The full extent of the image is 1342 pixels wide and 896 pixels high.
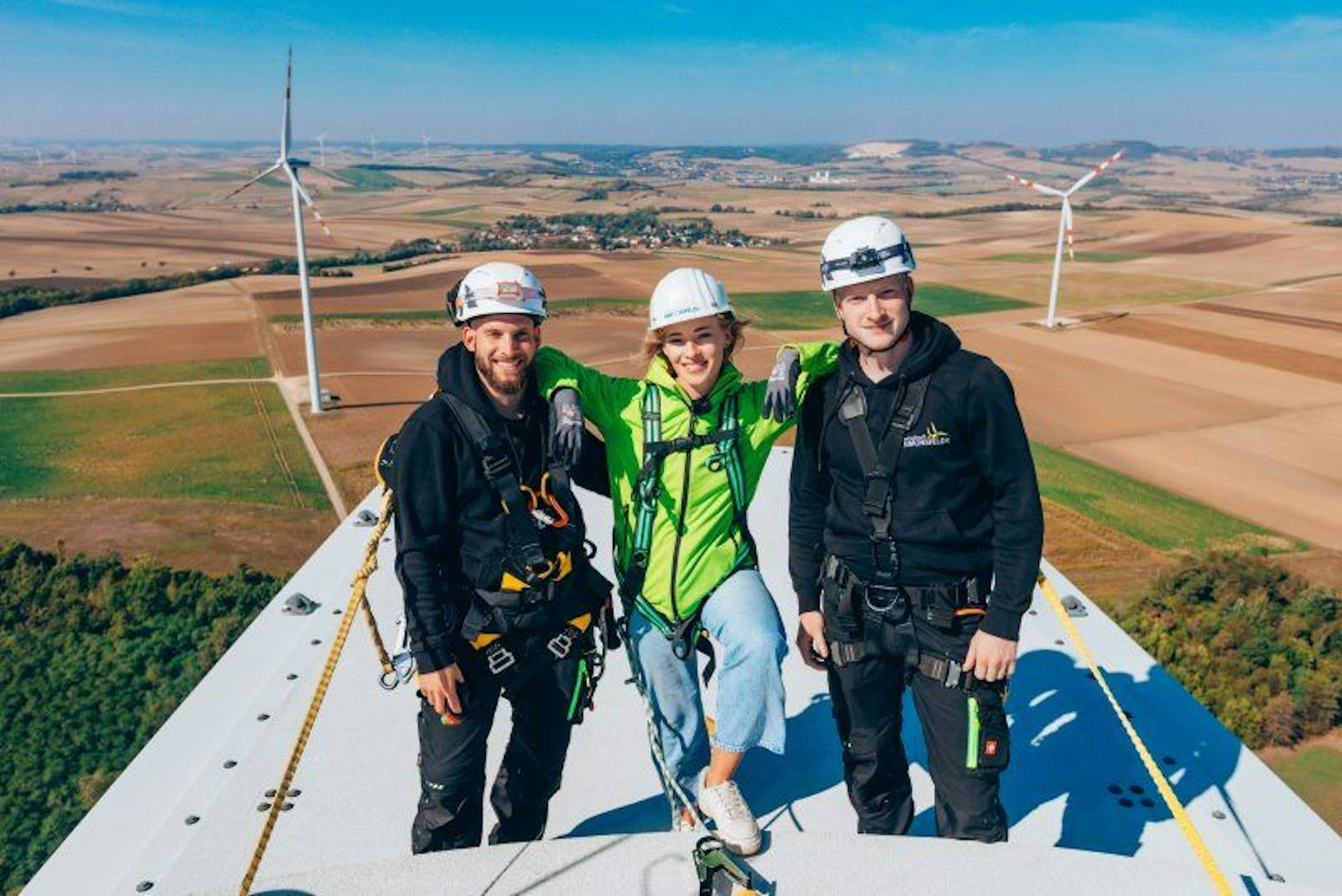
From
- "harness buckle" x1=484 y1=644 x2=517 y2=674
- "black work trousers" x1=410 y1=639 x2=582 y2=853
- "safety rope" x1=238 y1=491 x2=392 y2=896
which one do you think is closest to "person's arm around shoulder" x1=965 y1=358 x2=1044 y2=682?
"black work trousers" x1=410 y1=639 x2=582 y2=853

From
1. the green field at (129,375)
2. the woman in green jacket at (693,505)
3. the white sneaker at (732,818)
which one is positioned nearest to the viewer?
the white sneaker at (732,818)

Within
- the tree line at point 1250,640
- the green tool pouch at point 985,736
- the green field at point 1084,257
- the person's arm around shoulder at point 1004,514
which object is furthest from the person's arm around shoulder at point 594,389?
the green field at point 1084,257


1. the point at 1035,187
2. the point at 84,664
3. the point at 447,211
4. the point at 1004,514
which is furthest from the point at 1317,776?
the point at 447,211

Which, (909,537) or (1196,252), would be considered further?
(1196,252)

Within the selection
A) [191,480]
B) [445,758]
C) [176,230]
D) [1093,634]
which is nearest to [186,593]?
[191,480]

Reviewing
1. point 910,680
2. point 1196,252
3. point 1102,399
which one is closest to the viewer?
point 910,680

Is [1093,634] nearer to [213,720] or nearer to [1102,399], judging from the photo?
[213,720]

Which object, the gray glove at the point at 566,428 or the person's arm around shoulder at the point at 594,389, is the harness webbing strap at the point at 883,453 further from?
the gray glove at the point at 566,428
